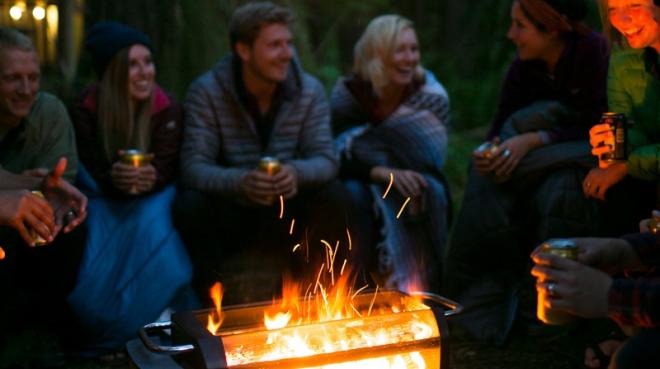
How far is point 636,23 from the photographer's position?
3461 mm

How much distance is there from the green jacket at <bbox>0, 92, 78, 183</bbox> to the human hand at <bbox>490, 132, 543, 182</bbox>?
7.10 feet

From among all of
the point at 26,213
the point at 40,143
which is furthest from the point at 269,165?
the point at 26,213

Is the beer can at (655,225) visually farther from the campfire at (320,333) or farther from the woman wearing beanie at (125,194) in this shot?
the woman wearing beanie at (125,194)

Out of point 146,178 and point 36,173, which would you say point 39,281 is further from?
point 146,178

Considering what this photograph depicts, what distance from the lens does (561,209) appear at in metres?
4.30

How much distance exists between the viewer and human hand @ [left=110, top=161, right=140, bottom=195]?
4426mm

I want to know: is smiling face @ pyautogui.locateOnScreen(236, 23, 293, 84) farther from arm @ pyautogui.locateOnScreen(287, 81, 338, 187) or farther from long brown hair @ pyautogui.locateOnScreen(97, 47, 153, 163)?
long brown hair @ pyautogui.locateOnScreen(97, 47, 153, 163)

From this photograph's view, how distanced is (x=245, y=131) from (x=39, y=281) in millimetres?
1349

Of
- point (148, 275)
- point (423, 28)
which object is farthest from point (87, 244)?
point (423, 28)

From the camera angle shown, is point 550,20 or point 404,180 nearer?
point 550,20

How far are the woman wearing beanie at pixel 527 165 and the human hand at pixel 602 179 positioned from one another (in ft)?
1.11

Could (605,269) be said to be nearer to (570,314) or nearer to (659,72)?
(570,314)

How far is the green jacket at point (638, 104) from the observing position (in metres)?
3.72

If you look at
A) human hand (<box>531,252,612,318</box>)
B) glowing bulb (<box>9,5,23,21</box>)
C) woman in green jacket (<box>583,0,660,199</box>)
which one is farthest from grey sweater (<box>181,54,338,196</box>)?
human hand (<box>531,252,612,318</box>)
